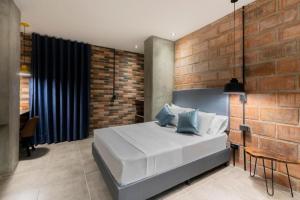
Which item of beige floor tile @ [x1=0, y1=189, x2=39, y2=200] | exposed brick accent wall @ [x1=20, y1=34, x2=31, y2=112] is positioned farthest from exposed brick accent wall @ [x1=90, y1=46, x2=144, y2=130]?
beige floor tile @ [x1=0, y1=189, x2=39, y2=200]

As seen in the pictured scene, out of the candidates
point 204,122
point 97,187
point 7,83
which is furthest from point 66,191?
point 204,122

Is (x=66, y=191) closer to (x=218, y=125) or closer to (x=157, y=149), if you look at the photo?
(x=157, y=149)

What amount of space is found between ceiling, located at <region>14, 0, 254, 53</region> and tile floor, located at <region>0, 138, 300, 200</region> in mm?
2782

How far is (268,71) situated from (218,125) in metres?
1.13

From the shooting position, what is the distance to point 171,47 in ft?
13.3

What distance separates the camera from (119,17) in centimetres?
289

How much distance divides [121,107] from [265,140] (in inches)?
157

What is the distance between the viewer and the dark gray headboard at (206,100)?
9.18 ft

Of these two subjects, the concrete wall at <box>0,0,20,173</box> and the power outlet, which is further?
the power outlet

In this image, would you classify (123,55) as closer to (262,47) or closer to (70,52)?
(70,52)

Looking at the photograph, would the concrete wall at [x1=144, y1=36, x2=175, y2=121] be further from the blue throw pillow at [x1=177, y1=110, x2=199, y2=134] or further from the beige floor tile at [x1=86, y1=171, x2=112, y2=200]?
the beige floor tile at [x1=86, y1=171, x2=112, y2=200]

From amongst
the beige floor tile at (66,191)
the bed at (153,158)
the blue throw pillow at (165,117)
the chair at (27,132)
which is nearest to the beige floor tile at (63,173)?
the beige floor tile at (66,191)

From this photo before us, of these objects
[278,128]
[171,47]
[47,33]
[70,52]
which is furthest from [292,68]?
[47,33]

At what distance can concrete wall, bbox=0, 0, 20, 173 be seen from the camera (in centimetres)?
217
